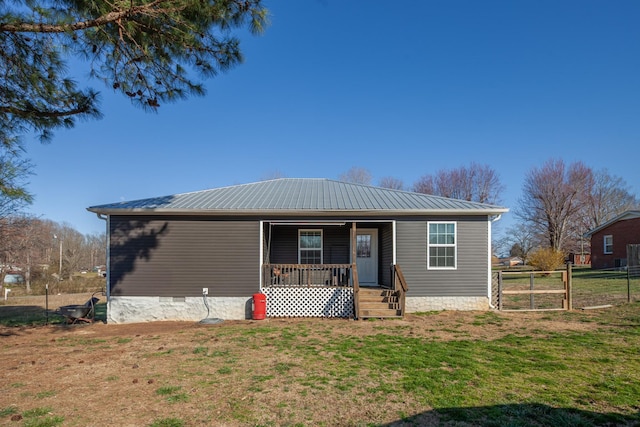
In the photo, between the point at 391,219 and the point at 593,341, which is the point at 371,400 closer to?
the point at 593,341

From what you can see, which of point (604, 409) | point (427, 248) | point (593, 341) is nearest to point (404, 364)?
point (604, 409)

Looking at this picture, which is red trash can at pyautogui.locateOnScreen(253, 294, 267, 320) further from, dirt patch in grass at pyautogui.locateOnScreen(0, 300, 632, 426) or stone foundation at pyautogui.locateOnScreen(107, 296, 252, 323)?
dirt patch in grass at pyautogui.locateOnScreen(0, 300, 632, 426)

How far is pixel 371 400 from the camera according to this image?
4.73 m

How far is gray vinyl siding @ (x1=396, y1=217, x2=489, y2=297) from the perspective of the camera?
11.5 meters

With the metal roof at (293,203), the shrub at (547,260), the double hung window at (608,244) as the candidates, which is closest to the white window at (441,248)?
the metal roof at (293,203)

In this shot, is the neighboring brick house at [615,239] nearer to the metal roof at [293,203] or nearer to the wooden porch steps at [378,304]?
the metal roof at [293,203]

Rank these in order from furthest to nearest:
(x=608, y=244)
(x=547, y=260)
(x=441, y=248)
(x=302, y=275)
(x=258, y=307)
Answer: (x=608, y=244), (x=547, y=260), (x=302, y=275), (x=441, y=248), (x=258, y=307)

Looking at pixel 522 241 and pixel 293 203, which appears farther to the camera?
pixel 522 241

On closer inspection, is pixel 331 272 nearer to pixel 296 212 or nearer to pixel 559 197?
pixel 296 212

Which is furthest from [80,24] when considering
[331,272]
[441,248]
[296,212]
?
[441,248]

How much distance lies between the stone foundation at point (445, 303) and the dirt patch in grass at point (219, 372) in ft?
3.68

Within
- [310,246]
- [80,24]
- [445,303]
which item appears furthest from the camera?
[310,246]

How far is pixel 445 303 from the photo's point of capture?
37.7 feet

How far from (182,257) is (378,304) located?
19.4ft
